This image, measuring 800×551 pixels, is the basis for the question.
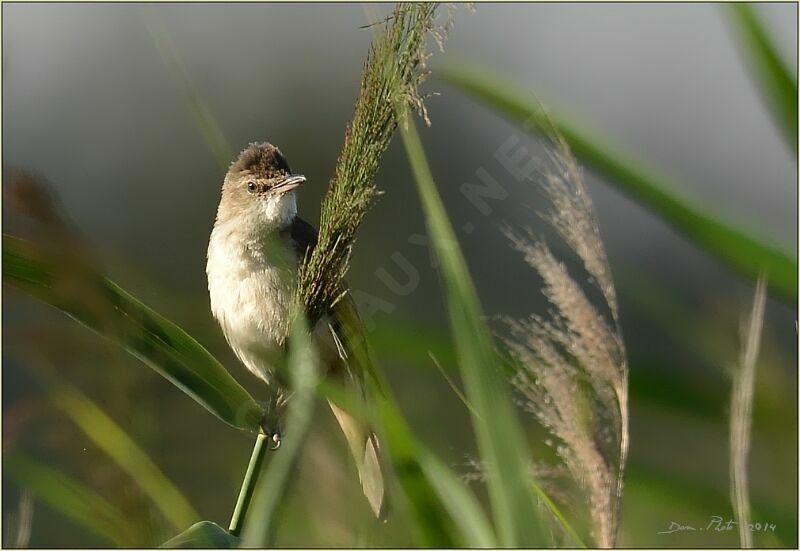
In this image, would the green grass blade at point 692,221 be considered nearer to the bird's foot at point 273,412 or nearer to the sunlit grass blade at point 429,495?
the sunlit grass blade at point 429,495

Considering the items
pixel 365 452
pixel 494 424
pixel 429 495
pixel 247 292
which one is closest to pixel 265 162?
pixel 247 292

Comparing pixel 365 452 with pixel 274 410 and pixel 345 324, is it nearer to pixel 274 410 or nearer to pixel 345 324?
pixel 345 324

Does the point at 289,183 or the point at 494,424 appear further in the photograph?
the point at 289,183

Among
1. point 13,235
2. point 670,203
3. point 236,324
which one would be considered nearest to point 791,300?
point 670,203

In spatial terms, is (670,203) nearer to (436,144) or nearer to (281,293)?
(281,293)

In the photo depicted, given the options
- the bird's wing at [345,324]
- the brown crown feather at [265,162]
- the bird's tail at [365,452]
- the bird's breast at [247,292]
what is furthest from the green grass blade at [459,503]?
the brown crown feather at [265,162]

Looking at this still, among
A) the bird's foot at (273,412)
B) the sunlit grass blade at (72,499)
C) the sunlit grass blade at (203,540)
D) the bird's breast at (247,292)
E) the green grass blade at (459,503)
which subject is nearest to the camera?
the sunlit grass blade at (72,499)
